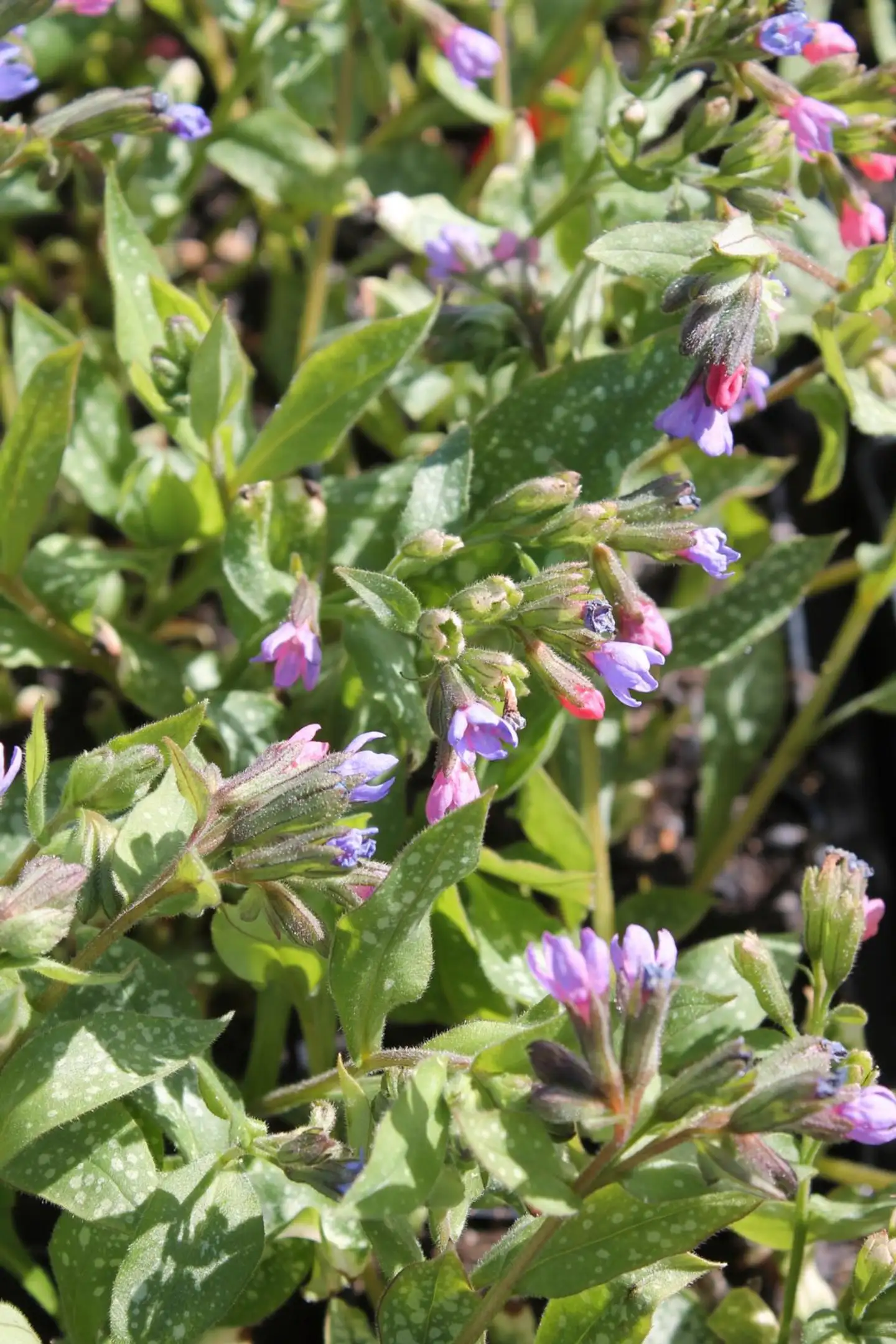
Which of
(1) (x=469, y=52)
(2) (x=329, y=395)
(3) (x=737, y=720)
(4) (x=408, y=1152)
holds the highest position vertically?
(1) (x=469, y=52)

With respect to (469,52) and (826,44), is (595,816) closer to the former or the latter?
(826,44)

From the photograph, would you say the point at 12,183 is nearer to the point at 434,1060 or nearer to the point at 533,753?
the point at 533,753

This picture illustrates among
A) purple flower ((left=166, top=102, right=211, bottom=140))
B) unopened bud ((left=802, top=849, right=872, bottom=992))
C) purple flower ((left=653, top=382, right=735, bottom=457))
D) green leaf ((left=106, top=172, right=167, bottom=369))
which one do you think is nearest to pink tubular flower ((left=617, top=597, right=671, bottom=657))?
purple flower ((left=653, top=382, right=735, bottom=457))

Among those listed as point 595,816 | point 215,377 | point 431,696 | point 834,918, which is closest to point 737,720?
point 595,816

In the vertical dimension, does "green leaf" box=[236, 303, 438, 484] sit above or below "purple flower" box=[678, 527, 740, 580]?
above

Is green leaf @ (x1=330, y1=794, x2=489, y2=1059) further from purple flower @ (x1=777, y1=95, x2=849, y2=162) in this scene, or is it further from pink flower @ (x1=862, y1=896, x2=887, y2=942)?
purple flower @ (x1=777, y1=95, x2=849, y2=162)

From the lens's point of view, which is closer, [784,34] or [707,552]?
[707,552]
